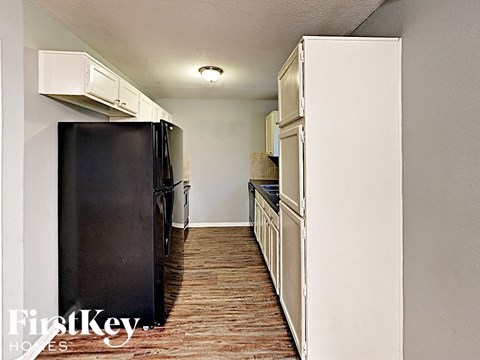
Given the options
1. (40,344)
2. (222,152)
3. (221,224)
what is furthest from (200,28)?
(221,224)

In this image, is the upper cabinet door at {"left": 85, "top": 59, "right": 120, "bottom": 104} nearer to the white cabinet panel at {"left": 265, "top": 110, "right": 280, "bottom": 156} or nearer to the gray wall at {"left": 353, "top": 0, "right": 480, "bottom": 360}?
the gray wall at {"left": 353, "top": 0, "right": 480, "bottom": 360}

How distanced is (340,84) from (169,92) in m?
3.91

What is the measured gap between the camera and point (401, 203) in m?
1.94

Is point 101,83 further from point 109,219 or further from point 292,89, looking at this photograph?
point 292,89

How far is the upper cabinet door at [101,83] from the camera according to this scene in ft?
7.76

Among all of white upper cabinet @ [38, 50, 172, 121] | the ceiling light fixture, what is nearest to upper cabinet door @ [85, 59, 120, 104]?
white upper cabinet @ [38, 50, 172, 121]

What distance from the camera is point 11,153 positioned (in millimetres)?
1562

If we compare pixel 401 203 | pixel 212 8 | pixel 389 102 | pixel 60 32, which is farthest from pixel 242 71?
pixel 401 203

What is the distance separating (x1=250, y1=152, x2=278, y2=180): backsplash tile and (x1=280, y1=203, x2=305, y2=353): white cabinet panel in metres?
3.48

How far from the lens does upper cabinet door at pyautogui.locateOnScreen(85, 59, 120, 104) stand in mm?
2365

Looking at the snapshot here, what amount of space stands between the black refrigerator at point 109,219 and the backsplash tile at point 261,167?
3640 mm

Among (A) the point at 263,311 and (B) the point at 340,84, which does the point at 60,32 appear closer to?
(B) the point at 340,84

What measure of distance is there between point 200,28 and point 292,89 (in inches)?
38.3

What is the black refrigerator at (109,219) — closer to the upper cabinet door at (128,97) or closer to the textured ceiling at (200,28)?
the upper cabinet door at (128,97)
